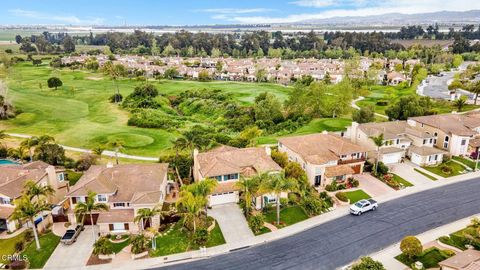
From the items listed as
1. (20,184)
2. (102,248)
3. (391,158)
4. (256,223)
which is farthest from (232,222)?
(391,158)

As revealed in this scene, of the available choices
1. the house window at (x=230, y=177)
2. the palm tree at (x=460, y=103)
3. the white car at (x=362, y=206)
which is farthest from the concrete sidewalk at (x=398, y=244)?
the palm tree at (x=460, y=103)

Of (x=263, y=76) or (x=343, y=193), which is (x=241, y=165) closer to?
(x=343, y=193)

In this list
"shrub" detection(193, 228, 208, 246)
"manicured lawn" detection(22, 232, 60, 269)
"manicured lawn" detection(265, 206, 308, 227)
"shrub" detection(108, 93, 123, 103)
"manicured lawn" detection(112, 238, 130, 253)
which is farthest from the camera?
"shrub" detection(108, 93, 123, 103)

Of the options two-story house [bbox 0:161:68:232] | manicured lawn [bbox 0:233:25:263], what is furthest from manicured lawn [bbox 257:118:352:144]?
manicured lawn [bbox 0:233:25:263]

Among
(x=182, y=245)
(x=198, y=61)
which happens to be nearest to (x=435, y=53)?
(x=198, y=61)

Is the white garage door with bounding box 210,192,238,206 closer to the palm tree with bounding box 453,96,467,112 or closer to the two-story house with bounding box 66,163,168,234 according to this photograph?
the two-story house with bounding box 66,163,168,234

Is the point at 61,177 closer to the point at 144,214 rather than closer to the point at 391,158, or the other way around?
the point at 144,214
